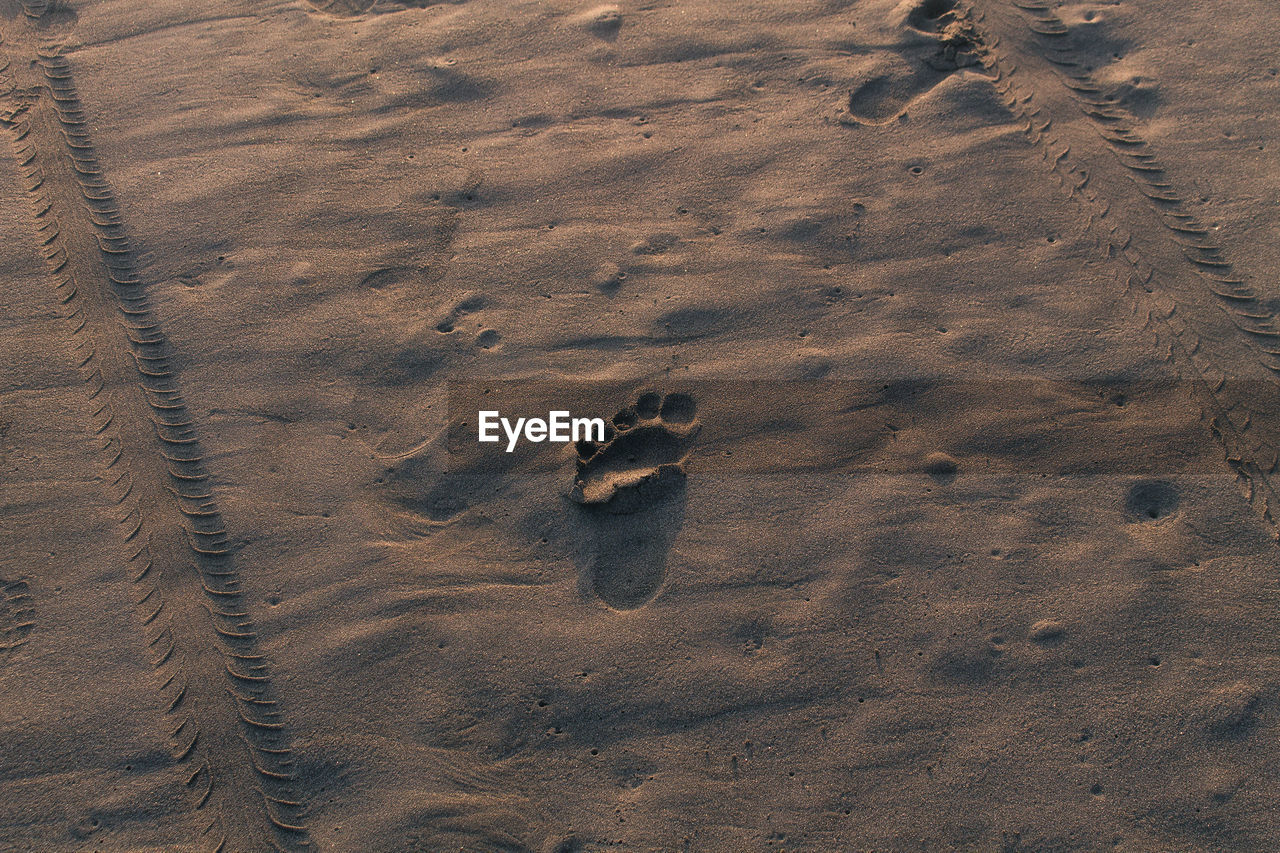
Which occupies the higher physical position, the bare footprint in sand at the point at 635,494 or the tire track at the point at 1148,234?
the tire track at the point at 1148,234

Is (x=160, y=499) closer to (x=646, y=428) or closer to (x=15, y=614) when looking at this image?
(x=15, y=614)

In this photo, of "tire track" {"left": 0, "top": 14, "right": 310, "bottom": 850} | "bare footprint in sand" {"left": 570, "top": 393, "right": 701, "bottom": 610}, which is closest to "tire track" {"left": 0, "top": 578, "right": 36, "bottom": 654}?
"tire track" {"left": 0, "top": 14, "right": 310, "bottom": 850}

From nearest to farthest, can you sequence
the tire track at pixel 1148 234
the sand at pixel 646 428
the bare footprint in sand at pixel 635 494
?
1. the sand at pixel 646 428
2. the bare footprint in sand at pixel 635 494
3. the tire track at pixel 1148 234

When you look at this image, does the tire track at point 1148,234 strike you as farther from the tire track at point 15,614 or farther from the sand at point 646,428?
→ the tire track at point 15,614

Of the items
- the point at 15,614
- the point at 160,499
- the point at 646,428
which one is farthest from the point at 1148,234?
the point at 15,614

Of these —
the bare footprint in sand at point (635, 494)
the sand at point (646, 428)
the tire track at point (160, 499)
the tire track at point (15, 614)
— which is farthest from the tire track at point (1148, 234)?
the tire track at point (15, 614)

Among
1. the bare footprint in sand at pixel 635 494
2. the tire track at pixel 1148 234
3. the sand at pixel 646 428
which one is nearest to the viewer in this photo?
the sand at pixel 646 428
